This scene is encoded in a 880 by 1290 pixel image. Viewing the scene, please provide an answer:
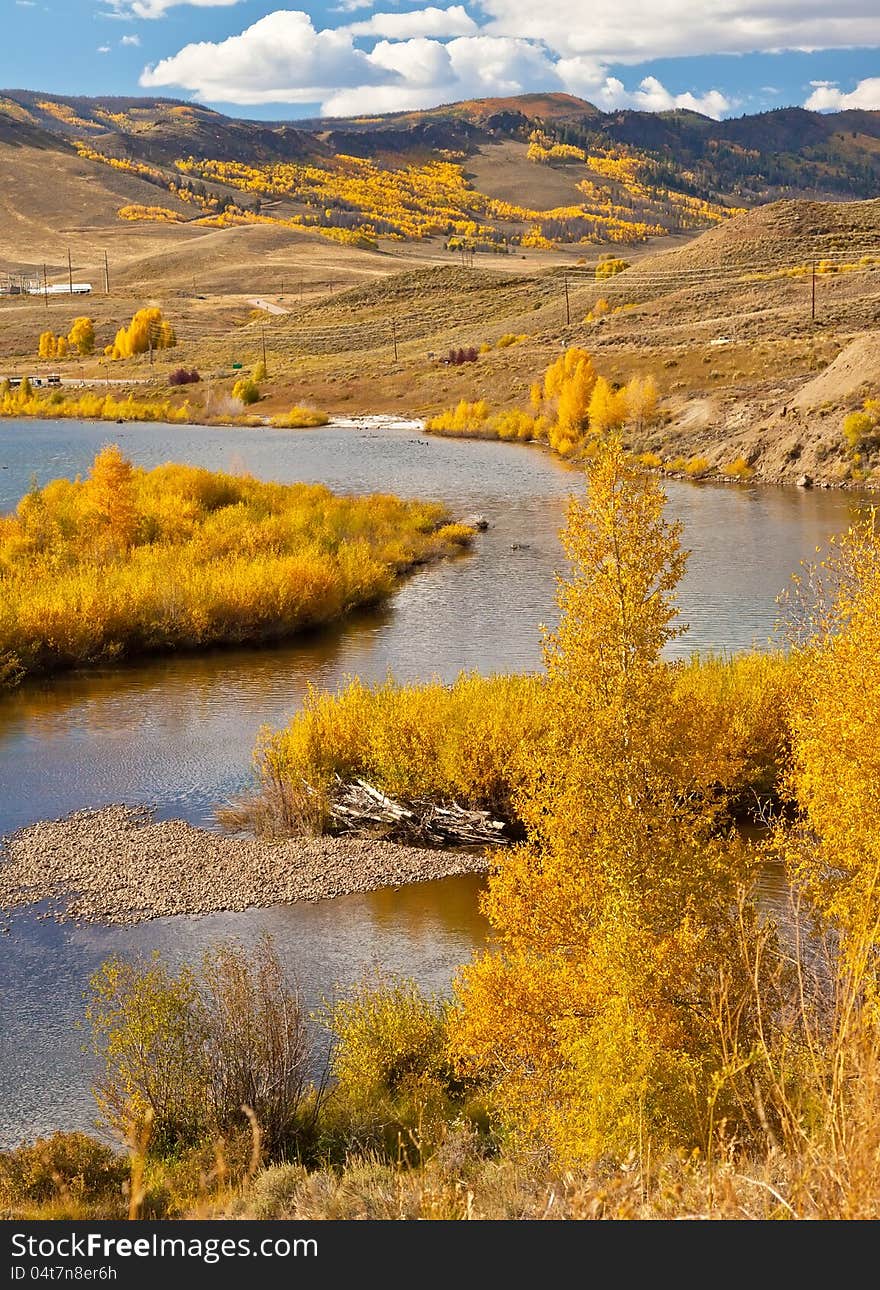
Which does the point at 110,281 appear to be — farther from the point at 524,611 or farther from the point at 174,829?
the point at 174,829

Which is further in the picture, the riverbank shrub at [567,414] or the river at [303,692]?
the riverbank shrub at [567,414]

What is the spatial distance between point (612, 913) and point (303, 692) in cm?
1873

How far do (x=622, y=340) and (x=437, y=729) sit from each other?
70.3 meters

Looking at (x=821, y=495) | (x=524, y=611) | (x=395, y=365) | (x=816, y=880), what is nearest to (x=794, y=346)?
(x=821, y=495)

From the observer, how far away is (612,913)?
1112 centimetres

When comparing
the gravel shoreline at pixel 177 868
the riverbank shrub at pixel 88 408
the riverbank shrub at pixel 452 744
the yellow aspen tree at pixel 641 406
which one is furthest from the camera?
the riverbank shrub at pixel 88 408

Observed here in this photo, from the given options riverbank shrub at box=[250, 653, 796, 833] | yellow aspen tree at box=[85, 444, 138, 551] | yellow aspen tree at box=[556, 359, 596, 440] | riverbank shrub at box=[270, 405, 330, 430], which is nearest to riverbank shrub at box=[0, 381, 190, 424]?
riverbank shrub at box=[270, 405, 330, 430]

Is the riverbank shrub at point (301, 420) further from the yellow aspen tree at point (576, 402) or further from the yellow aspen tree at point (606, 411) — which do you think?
the yellow aspen tree at point (606, 411)

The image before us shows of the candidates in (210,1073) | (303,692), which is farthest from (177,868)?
(303,692)

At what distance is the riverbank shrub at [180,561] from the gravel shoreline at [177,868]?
33.6 ft

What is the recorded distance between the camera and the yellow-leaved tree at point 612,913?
34.1ft

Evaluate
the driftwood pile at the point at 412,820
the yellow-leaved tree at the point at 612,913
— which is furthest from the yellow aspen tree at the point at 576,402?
the yellow-leaved tree at the point at 612,913

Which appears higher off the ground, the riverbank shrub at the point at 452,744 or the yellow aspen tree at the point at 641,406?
the yellow aspen tree at the point at 641,406

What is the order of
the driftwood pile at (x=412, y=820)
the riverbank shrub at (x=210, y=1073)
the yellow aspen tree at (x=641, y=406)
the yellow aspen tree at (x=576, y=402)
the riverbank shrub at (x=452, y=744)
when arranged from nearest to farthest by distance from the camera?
1. the riverbank shrub at (x=210, y=1073)
2. the driftwood pile at (x=412, y=820)
3. the riverbank shrub at (x=452, y=744)
4. the yellow aspen tree at (x=641, y=406)
5. the yellow aspen tree at (x=576, y=402)
